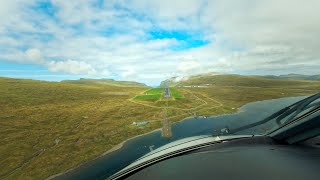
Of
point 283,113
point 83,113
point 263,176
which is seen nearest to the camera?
point 263,176

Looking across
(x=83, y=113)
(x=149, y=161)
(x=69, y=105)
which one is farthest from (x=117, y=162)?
(x=69, y=105)

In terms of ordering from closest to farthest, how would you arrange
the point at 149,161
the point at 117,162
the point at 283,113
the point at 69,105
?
the point at 149,161
the point at 283,113
the point at 117,162
the point at 69,105

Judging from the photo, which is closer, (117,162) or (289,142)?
(289,142)

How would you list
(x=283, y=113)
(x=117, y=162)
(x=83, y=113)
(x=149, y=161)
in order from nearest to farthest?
(x=149, y=161) → (x=283, y=113) → (x=117, y=162) → (x=83, y=113)

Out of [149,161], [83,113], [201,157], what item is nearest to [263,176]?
[201,157]

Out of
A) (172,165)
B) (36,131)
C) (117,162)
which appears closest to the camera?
(172,165)

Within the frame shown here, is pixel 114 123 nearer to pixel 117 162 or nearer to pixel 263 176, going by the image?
pixel 117 162

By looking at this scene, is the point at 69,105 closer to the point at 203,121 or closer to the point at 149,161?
the point at 203,121

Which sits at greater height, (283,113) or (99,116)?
(283,113)

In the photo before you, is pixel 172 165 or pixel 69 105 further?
pixel 69 105

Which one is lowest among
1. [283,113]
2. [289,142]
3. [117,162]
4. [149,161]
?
[117,162]
